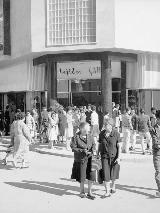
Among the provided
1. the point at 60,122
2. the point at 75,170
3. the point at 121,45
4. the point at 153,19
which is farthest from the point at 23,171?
the point at 153,19

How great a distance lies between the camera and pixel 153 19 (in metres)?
22.5

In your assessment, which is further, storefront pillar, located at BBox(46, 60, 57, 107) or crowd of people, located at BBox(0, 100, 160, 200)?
storefront pillar, located at BBox(46, 60, 57, 107)

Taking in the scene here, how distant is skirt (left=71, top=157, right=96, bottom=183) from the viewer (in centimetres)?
913

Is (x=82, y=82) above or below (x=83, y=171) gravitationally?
above

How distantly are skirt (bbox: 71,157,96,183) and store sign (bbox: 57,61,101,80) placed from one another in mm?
15794

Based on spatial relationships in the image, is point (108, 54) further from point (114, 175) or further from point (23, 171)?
point (114, 175)

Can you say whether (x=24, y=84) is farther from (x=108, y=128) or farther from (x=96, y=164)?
(x=96, y=164)

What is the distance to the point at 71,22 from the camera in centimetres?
2202

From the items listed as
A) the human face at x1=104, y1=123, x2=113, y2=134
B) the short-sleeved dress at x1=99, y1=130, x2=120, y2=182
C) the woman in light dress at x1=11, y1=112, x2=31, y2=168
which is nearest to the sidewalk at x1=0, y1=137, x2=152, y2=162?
the woman in light dress at x1=11, y1=112, x2=31, y2=168

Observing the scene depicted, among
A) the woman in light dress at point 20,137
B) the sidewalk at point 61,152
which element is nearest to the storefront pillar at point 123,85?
the sidewalk at point 61,152

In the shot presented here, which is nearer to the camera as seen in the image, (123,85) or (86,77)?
(86,77)

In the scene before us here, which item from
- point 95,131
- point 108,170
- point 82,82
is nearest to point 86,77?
point 82,82

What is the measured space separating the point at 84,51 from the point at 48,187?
13.3m

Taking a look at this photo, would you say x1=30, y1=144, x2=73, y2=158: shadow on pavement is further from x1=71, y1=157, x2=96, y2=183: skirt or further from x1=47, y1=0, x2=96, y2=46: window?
x1=71, y1=157, x2=96, y2=183: skirt
